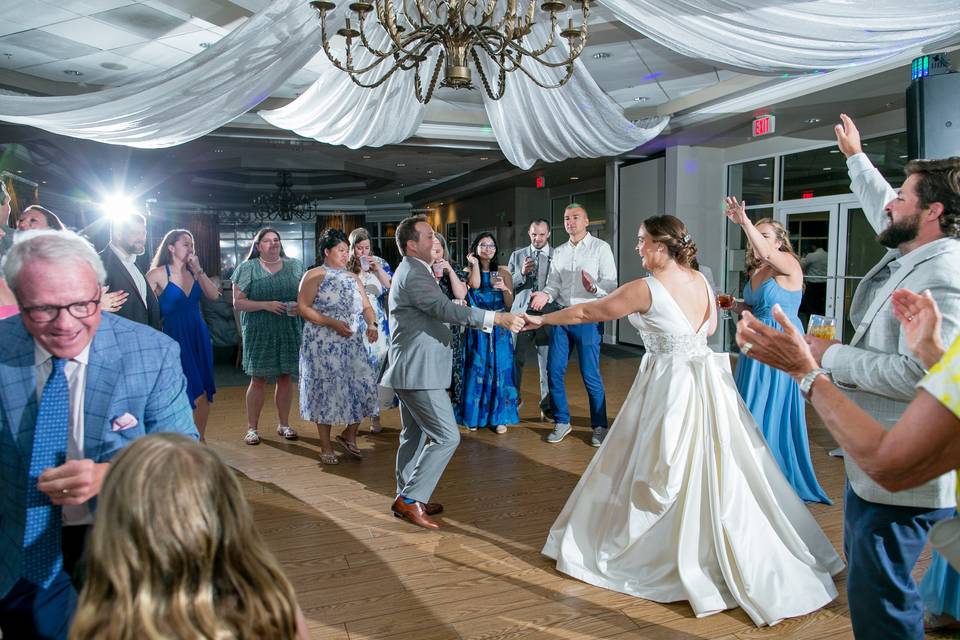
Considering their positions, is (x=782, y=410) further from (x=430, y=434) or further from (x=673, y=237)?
(x=430, y=434)

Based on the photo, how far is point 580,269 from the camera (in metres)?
4.88

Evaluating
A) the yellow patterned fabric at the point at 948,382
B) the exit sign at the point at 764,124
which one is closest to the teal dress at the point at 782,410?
the yellow patterned fabric at the point at 948,382

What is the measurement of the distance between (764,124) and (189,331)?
241 inches

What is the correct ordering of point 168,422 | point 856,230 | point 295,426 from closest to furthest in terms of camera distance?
point 168,422
point 295,426
point 856,230

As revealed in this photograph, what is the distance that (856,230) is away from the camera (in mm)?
7156

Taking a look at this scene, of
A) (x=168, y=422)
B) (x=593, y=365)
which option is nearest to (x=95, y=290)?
(x=168, y=422)

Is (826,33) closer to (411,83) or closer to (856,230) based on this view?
(411,83)

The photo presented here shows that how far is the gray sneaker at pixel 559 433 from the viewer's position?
461cm

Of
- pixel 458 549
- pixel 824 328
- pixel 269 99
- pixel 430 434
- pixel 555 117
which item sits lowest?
pixel 458 549

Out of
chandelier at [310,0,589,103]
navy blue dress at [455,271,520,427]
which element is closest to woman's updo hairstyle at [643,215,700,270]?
chandelier at [310,0,589,103]

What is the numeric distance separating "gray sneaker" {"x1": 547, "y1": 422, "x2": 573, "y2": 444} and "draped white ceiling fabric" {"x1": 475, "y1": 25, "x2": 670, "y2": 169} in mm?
2275

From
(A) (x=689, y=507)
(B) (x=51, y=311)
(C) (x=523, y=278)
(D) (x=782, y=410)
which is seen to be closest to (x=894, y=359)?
(A) (x=689, y=507)

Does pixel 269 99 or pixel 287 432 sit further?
pixel 269 99

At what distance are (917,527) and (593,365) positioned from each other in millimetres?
3006
